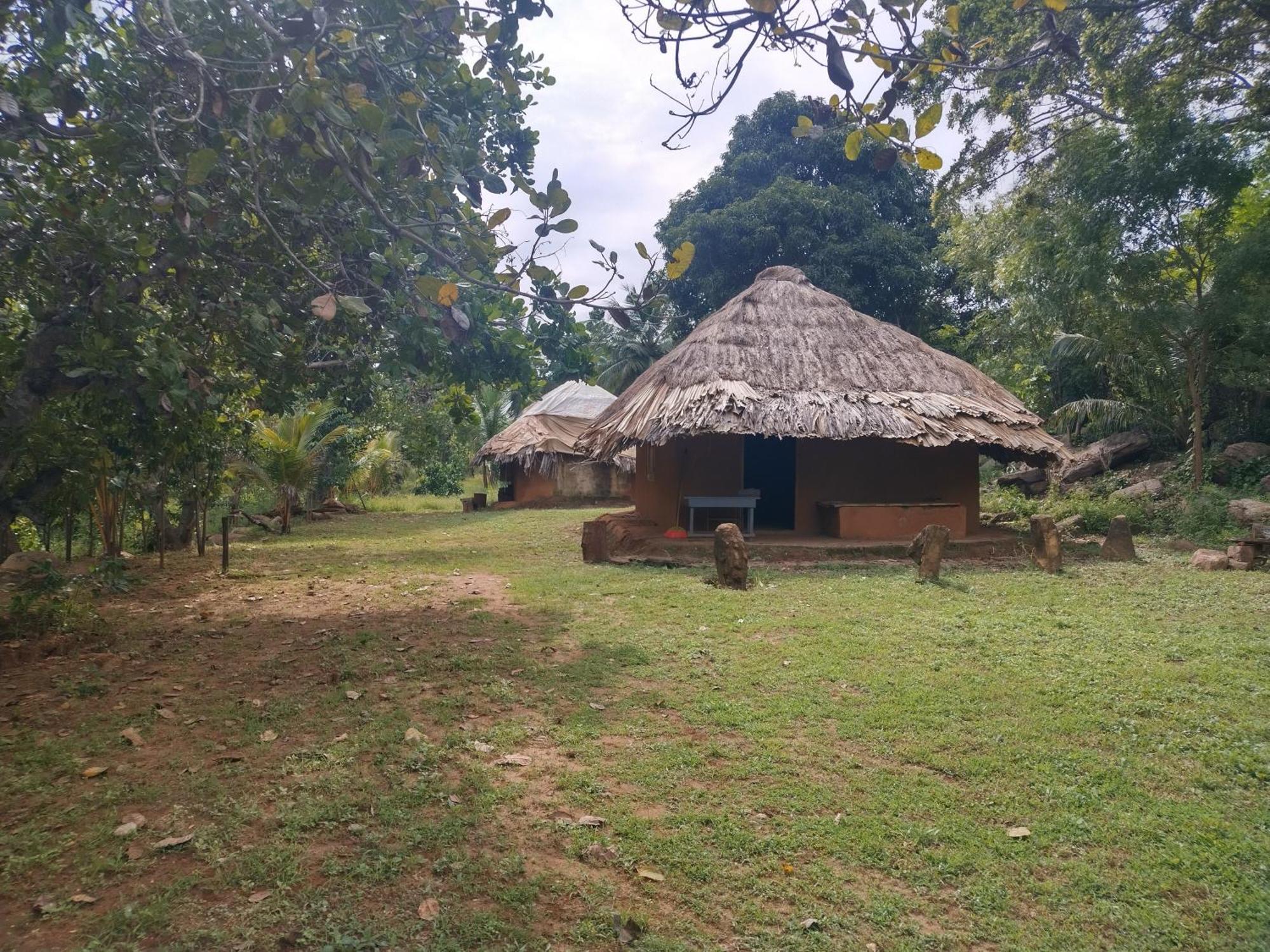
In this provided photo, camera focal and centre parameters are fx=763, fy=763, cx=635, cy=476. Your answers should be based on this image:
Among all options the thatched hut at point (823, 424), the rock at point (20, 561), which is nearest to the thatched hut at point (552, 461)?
the thatched hut at point (823, 424)

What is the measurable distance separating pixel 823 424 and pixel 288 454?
9845 mm

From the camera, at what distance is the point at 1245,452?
1328 cm

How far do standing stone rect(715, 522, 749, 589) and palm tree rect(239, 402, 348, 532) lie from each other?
30.0 feet

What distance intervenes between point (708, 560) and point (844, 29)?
7.65 meters

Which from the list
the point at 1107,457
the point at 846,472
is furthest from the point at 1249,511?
the point at 1107,457

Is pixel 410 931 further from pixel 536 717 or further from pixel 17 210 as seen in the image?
pixel 17 210

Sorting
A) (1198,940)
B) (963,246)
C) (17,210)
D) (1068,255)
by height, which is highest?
(963,246)

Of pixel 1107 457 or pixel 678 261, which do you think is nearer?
pixel 678 261

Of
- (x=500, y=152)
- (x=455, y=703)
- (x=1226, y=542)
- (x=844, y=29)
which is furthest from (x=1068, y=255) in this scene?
(x=455, y=703)

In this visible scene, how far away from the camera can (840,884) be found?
2.84m

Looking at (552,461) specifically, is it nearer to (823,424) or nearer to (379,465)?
(379,465)

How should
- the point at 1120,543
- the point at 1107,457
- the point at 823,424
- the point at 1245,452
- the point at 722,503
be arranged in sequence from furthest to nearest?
the point at 1107,457 → the point at 1245,452 → the point at 722,503 → the point at 823,424 → the point at 1120,543

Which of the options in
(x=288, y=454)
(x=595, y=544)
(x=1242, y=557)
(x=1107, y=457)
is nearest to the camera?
(x=1242, y=557)

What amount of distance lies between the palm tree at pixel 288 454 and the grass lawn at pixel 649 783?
809 cm
